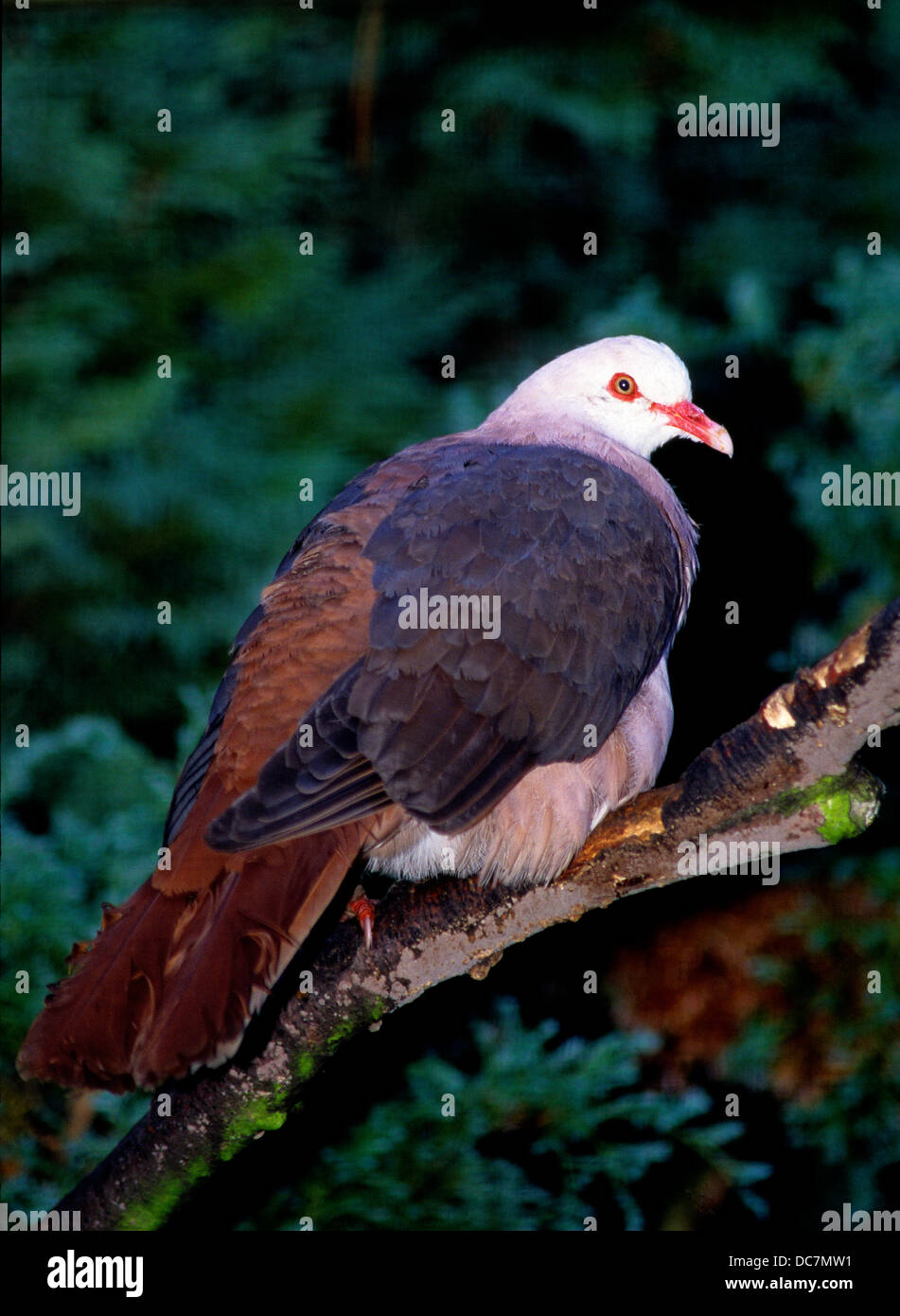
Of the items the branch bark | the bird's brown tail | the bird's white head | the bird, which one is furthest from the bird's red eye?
the bird's brown tail

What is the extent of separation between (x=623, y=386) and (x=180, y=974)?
1.25 m

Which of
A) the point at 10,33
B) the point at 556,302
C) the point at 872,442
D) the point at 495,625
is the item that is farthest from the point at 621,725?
the point at 10,33

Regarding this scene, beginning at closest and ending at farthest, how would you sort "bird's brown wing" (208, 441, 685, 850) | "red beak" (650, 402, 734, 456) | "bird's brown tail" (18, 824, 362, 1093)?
"bird's brown tail" (18, 824, 362, 1093) < "bird's brown wing" (208, 441, 685, 850) < "red beak" (650, 402, 734, 456)

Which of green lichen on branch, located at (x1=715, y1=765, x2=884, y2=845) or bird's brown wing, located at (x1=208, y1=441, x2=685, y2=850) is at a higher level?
bird's brown wing, located at (x1=208, y1=441, x2=685, y2=850)

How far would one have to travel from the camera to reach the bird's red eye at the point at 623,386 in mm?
2369

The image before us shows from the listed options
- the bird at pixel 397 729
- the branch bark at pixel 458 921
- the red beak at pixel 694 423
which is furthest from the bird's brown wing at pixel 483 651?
the red beak at pixel 694 423

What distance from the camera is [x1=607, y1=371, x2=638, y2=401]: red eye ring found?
237cm

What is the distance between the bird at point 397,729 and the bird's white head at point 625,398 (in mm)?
243

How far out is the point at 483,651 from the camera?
1.84 m

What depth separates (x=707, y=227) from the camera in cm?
419

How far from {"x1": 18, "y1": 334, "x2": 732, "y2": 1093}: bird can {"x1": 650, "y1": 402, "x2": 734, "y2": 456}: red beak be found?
23 cm

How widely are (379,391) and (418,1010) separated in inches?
81.9

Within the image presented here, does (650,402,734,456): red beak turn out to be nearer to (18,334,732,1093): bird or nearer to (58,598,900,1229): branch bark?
(18,334,732,1093): bird
